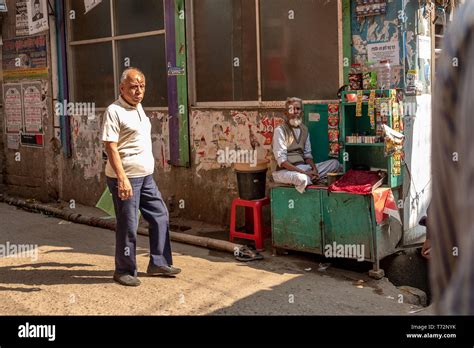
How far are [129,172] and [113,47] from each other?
179 inches

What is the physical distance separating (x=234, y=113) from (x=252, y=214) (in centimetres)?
137

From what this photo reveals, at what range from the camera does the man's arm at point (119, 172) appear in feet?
17.8

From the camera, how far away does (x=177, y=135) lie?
863cm

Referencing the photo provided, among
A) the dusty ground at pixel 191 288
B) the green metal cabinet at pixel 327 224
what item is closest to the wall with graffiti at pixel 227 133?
the green metal cabinet at pixel 327 224

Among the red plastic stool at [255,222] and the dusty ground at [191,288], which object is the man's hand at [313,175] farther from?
the dusty ground at [191,288]

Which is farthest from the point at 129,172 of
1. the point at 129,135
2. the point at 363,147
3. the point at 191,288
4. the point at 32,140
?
the point at 32,140

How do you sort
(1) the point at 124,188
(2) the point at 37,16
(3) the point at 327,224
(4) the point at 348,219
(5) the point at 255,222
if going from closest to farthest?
(1) the point at 124,188, (4) the point at 348,219, (3) the point at 327,224, (5) the point at 255,222, (2) the point at 37,16

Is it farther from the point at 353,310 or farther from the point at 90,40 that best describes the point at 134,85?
the point at 90,40

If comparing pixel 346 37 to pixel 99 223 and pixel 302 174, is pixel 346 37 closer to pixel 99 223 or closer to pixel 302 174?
pixel 302 174

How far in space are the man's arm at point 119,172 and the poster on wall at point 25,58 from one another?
19.6 ft

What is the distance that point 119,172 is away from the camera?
17.9ft

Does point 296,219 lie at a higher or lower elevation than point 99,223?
higher

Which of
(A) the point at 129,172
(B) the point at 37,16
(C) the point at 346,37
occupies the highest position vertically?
(B) the point at 37,16

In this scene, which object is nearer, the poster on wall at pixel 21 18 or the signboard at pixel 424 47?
the signboard at pixel 424 47
